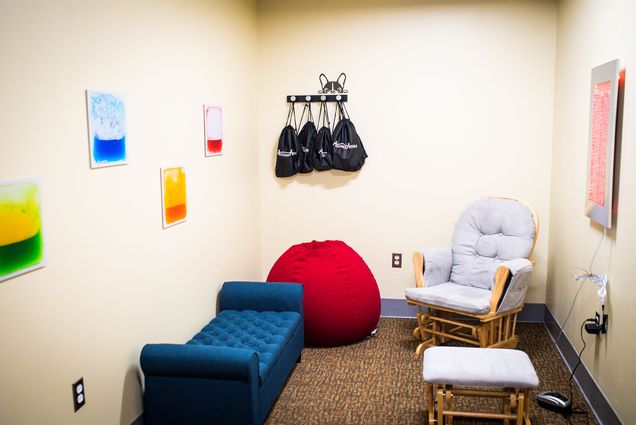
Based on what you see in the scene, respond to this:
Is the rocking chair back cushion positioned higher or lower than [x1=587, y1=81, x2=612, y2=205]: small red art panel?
lower

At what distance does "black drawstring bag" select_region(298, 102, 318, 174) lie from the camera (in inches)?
195

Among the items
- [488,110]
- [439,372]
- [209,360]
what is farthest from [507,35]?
[209,360]

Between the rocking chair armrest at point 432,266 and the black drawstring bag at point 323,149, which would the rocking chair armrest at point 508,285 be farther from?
the black drawstring bag at point 323,149

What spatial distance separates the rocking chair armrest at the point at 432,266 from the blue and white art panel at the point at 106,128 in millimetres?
2289

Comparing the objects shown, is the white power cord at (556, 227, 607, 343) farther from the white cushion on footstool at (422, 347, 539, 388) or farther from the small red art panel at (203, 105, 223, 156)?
the small red art panel at (203, 105, 223, 156)

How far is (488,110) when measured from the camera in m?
4.80

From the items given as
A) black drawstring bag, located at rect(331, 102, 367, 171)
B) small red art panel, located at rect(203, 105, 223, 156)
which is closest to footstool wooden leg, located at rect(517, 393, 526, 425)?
small red art panel, located at rect(203, 105, 223, 156)

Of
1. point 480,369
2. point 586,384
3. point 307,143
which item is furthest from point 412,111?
point 480,369

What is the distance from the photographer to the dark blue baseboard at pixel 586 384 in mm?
3096

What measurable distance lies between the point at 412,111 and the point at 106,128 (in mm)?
2734

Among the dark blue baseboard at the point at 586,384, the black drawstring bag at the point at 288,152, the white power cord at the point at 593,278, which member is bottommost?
the dark blue baseboard at the point at 586,384

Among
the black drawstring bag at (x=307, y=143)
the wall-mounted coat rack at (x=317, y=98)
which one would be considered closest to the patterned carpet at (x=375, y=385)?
the black drawstring bag at (x=307, y=143)

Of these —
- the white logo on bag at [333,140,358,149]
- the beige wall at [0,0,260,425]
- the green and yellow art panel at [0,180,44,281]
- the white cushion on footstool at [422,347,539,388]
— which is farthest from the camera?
the white logo on bag at [333,140,358,149]

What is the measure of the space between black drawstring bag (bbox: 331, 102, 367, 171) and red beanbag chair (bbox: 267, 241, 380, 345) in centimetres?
75
